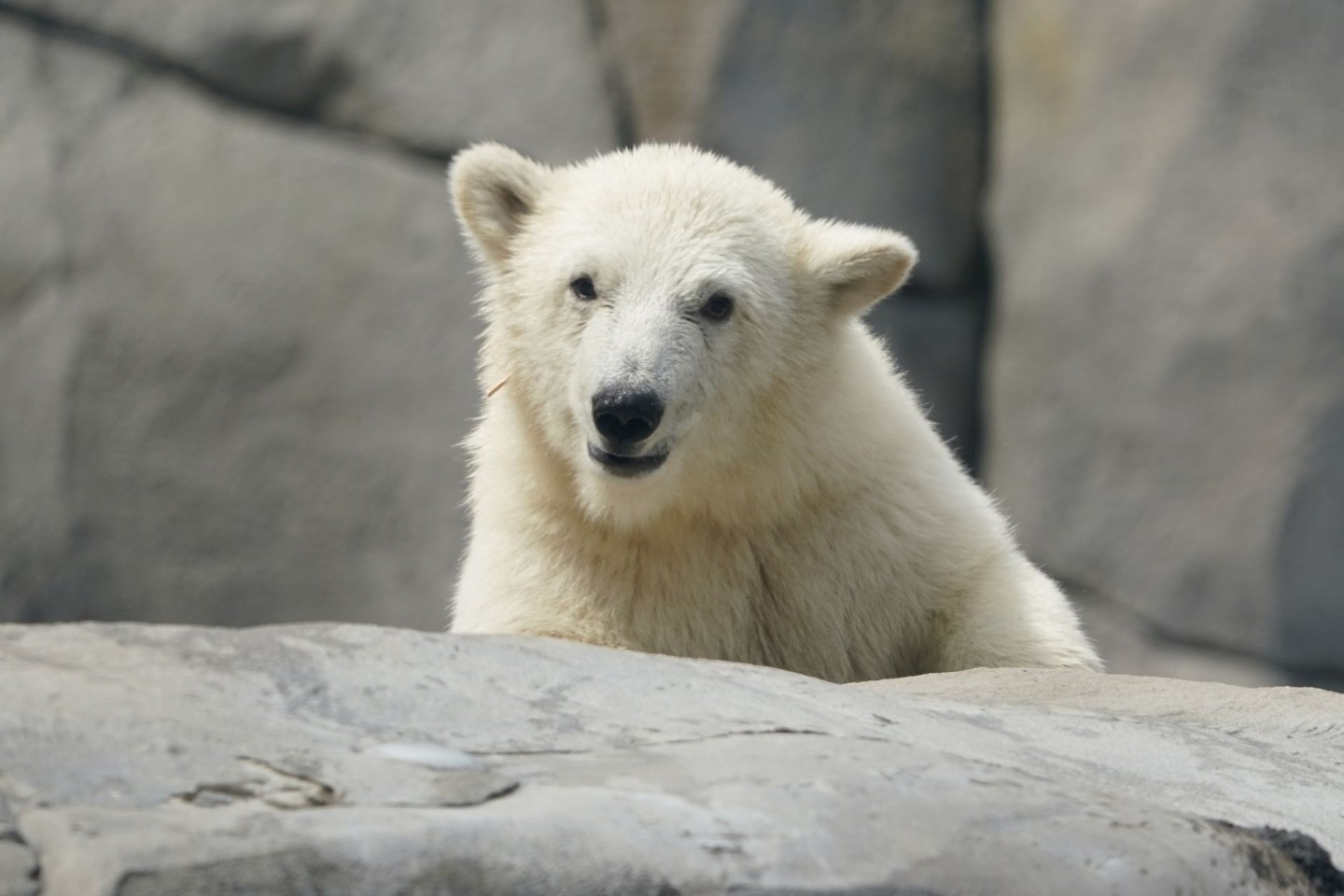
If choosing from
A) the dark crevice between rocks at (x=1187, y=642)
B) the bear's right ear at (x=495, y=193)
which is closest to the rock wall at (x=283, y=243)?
the dark crevice between rocks at (x=1187, y=642)

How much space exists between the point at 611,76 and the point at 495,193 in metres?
4.07

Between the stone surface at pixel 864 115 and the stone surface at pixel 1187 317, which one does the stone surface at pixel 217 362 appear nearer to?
the stone surface at pixel 864 115

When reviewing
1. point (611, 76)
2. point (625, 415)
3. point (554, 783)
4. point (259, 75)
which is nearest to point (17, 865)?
point (554, 783)

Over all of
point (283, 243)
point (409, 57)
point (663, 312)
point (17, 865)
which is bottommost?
point (17, 865)

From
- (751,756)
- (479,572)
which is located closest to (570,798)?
(751,756)

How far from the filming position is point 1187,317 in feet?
26.2

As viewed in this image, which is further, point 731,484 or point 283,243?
point 283,243

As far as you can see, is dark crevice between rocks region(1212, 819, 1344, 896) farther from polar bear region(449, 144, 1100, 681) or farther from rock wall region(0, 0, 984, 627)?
rock wall region(0, 0, 984, 627)

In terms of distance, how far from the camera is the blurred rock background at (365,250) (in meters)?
8.40

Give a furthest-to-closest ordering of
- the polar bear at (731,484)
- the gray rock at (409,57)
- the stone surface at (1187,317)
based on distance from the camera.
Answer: the gray rock at (409,57)
the stone surface at (1187,317)
the polar bear at (731,484)

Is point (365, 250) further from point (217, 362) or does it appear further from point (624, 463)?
point (624, 463)

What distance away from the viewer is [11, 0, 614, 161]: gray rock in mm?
8500

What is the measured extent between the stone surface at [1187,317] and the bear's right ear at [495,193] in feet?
13.9

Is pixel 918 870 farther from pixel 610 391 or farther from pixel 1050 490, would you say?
pixel 1050 490
